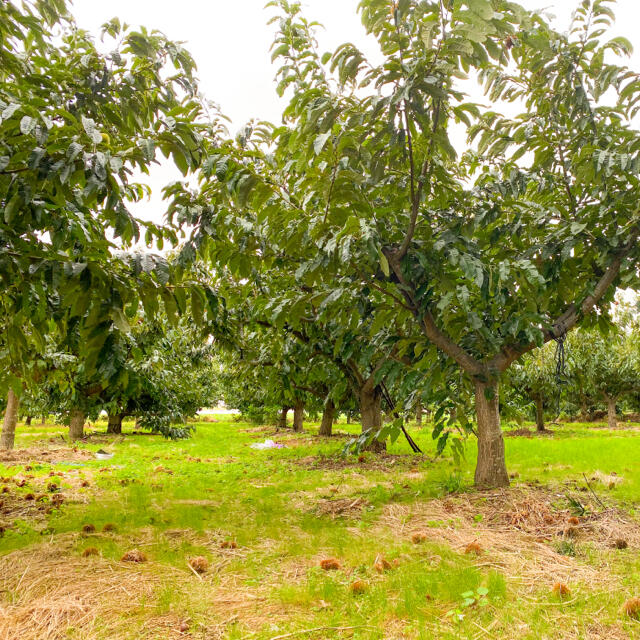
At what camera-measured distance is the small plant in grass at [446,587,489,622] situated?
6.86 ft

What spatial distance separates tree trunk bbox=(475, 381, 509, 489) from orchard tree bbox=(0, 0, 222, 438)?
3523 millimetres

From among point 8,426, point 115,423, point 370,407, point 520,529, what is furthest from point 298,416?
point 520,529

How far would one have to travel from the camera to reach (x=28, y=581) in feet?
8.09

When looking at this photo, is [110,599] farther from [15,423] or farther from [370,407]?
[15,423]

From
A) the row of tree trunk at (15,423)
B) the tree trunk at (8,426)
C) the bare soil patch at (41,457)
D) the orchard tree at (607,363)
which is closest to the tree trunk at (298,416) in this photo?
the row of tree trunk at (15,423)

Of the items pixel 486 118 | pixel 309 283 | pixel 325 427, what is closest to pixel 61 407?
pixel 325 427

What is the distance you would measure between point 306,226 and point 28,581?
2981 mm

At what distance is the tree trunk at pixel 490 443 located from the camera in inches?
191

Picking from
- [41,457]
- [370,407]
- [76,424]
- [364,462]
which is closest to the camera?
[364,462]

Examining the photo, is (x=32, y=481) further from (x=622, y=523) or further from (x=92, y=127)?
(x=622, y=523)

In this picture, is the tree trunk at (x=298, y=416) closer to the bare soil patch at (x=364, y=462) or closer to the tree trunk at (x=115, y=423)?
the tree trunk at (x=115, y=423)

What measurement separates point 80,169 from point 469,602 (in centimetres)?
319

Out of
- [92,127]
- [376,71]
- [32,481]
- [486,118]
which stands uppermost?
[486,118]

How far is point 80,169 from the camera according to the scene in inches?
96.6
